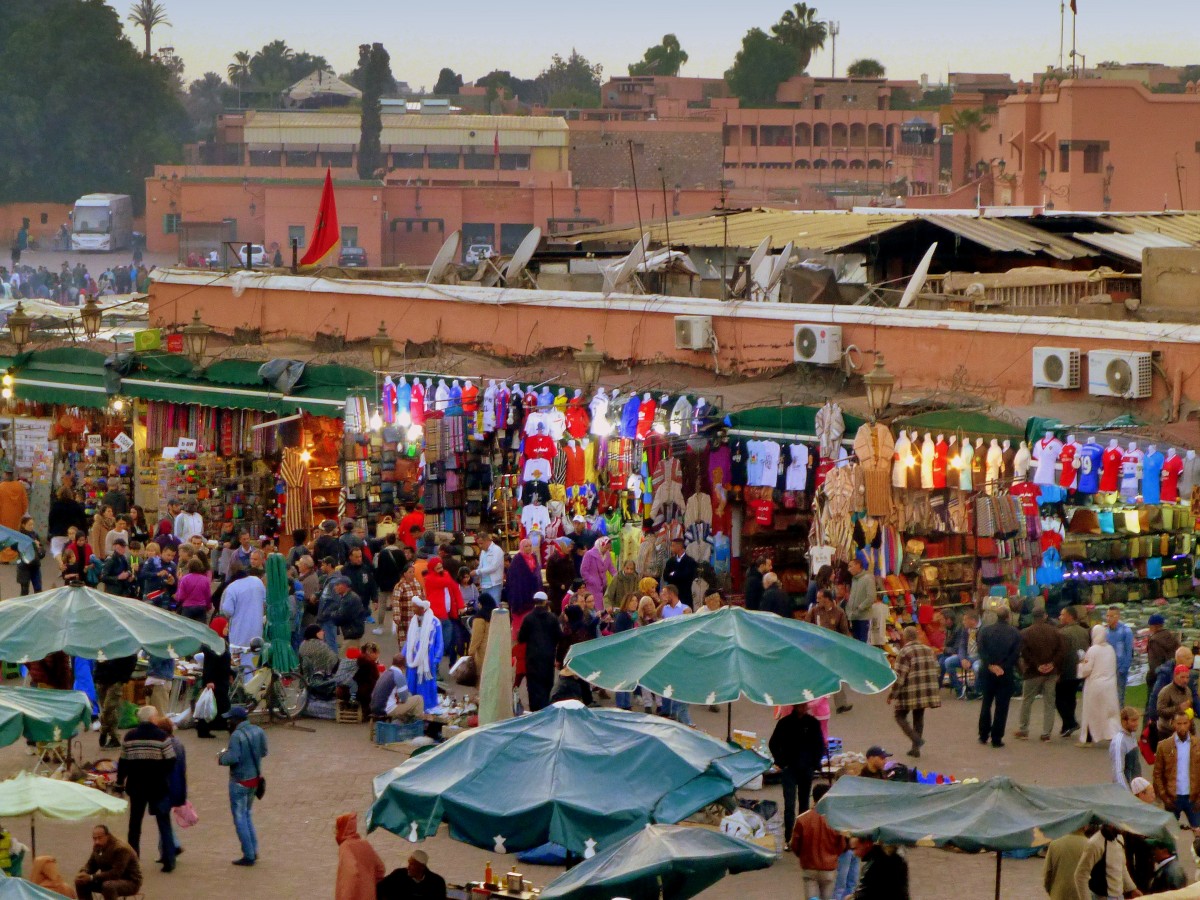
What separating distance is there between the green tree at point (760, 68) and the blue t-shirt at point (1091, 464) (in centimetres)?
7934

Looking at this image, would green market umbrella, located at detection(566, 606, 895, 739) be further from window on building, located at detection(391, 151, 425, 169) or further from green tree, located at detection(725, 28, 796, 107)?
green tree, located at detection(725, 28, 796, 107)

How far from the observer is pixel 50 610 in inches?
555

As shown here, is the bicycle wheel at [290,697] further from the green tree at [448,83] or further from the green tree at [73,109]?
the green tree at [448,83]

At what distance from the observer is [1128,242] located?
84.0 feet

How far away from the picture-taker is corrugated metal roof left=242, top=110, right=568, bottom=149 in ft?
264

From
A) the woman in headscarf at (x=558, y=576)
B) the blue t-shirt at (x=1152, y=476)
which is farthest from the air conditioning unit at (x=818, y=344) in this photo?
the blue t-shirt at (x=1152, y=476)

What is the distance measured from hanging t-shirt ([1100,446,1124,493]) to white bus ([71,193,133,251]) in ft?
230

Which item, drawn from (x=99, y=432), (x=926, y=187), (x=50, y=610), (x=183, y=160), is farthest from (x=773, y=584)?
(x=183, y=160)

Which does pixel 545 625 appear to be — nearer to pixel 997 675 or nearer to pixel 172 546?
pixel 997 675

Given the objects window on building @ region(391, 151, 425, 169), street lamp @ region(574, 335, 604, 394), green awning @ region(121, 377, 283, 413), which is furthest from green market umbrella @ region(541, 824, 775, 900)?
window on building @ region(391, 151, 425, 169)

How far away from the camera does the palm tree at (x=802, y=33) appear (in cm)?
9869

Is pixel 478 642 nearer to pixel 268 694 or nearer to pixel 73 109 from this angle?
pixel 268 694

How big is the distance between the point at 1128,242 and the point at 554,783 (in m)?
17.1

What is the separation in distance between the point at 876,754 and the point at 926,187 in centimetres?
6756
